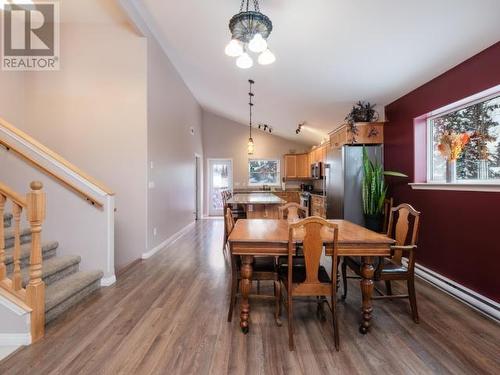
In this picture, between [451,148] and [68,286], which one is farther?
[451,148]

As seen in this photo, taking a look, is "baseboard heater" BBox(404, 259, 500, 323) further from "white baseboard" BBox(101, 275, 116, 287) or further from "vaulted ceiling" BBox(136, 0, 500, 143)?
"white baseboard" BBox(101, 275, 116, 287)

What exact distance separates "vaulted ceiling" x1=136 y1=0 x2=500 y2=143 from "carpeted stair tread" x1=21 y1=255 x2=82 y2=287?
3194 millimetres

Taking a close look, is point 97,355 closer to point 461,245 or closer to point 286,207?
point 286,207

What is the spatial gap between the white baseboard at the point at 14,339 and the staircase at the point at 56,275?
0.27 meters

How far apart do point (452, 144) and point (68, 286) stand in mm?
4263

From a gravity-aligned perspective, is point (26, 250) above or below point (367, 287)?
above

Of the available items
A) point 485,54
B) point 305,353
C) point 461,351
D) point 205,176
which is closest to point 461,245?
point 461,351

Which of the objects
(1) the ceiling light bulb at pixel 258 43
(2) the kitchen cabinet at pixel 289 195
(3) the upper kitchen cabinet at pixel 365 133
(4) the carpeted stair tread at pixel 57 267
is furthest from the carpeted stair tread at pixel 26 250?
(2) the kitchen cabinet at pixel 289 195

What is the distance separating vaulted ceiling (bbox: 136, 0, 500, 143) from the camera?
7.79 ft

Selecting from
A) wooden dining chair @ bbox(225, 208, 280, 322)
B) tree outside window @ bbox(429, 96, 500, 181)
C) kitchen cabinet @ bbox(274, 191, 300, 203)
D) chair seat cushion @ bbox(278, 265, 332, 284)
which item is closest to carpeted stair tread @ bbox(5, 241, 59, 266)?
wooden dining chair @ bbox(225, 208, 280, 322)

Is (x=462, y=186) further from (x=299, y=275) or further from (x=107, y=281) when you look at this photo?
(x=107, y=281)

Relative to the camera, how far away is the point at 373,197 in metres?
3.88


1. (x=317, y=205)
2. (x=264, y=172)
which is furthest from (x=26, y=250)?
(x=264, y=172)

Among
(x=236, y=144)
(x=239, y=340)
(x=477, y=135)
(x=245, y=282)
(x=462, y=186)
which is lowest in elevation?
(x=239, y=340)
